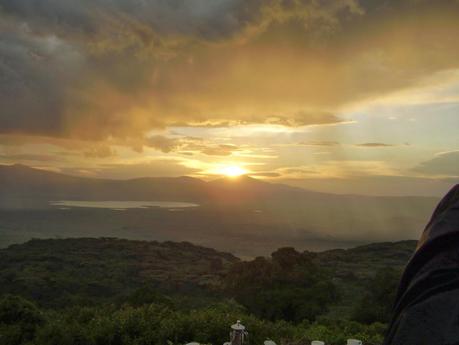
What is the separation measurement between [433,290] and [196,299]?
3214 cm

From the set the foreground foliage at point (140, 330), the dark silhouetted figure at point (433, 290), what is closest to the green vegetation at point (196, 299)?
the foreground foliage at point (140, 330)

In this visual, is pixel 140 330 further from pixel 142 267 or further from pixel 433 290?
pixel 142 267

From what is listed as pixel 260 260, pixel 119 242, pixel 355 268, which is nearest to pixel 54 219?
pixel 119 242

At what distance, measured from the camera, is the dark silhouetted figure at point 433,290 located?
1.64m

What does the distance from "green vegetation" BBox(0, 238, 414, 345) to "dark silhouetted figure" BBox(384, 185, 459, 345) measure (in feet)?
32.4

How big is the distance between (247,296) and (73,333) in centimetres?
1366

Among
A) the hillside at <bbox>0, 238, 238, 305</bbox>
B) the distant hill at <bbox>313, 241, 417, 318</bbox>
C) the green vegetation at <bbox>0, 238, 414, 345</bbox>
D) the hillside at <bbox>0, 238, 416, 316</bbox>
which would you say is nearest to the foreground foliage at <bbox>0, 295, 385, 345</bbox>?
the green vegetation at <bbox>0, 238, 414, 345</bbox>

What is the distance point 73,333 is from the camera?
1170cm

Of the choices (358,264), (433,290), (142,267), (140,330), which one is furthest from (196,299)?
(433,290)

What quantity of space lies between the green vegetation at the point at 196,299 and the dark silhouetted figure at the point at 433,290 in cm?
987

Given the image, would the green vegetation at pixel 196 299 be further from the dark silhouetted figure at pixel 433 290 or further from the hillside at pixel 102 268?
the dark silhouetted figure at pixel 433 290

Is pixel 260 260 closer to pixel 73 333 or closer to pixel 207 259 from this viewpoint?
pixel 73 333

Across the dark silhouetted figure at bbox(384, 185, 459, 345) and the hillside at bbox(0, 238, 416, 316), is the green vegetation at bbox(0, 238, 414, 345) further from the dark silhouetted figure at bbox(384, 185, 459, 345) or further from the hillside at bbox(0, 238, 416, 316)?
the dark silhouetted figure at bbox(384, 185, 459, 345)

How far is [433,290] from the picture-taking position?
1.82m
